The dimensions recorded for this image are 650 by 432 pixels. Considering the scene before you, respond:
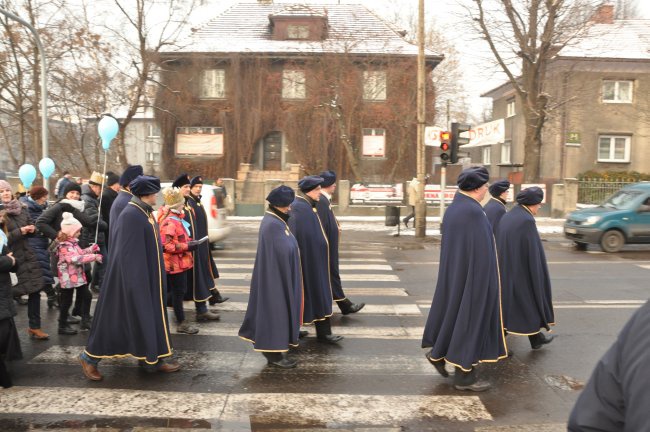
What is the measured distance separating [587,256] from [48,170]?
13091mm

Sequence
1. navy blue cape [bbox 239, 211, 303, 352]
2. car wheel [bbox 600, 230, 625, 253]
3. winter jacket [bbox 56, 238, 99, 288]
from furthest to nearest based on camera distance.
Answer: car wheel [bbox 600, 230, 625, 253] → winter jacket [bbox 56, 238, 99, 288] → navy blue cape [bbox 239, 211, 303, 352]

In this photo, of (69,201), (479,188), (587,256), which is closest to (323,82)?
(587,256)

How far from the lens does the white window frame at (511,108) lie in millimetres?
38094

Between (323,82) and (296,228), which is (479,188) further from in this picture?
(323,82)

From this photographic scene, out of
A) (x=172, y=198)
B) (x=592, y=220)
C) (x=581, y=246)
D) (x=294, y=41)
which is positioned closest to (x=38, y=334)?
(x=172, y=198)

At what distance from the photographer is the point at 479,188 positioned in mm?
5500

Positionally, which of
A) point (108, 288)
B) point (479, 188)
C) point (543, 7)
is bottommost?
point (108, 288)

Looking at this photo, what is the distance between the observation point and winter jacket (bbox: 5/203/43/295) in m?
6.68

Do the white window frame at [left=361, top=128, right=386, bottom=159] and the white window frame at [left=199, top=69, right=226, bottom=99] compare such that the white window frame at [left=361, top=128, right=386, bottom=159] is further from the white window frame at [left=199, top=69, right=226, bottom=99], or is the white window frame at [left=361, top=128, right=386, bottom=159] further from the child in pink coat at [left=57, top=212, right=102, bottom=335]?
the child in pink coat at [left=57, top=212, right=102, bottom=335]

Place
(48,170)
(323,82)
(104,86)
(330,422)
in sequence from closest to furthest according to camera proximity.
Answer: (330,422), (48,170), (104,86), (323,82)

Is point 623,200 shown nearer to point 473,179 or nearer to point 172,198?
point 473,179

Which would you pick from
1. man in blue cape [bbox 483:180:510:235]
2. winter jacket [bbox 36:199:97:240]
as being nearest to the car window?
man in blue cape [bbox 483:180:510:235]

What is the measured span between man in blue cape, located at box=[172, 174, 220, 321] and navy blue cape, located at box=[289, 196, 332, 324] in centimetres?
175

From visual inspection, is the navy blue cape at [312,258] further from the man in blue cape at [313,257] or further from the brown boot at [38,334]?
the brown boot at [38,334]
